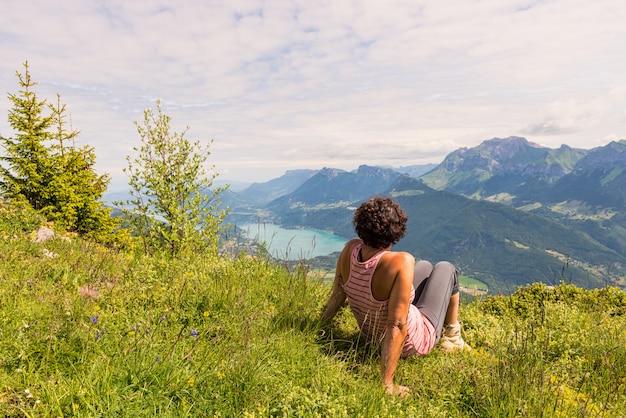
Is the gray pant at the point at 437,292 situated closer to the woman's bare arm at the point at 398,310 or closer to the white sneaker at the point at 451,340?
the white sneaker at the point at 451,340

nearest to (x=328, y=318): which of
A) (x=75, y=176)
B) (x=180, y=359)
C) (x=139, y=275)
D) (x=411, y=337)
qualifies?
(x=411, y=337)

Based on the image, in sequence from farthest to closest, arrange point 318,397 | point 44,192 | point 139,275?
1. point 44,192
2. point 139,275
3. point 318,397

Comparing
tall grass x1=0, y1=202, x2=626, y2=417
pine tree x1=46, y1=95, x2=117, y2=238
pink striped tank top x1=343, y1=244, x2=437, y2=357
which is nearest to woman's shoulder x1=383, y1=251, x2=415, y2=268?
pink striped tank top x1=343, y1=244, x2=437, y2=357

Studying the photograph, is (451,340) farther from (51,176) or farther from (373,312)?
(51,176)

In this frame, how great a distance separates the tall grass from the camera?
250 centimetres

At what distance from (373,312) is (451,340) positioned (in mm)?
1724

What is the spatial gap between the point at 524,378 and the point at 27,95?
25041 millimetres

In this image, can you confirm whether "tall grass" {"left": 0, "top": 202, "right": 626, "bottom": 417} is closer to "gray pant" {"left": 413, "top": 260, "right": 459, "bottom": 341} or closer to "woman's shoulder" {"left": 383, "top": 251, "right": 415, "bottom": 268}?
"gray pant" {"left": 413, "top": 260, "right": 459, "bottom": 341}

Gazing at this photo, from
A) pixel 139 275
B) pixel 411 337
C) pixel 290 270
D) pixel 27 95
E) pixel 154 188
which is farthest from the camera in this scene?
pixel 27 95

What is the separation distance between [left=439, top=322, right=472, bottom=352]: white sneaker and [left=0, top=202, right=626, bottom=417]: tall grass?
28cm

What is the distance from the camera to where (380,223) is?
12.0ft

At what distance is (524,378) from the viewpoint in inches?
120

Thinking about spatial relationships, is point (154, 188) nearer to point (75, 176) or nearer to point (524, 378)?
point (75, 176)

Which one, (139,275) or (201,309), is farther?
(139,275)
